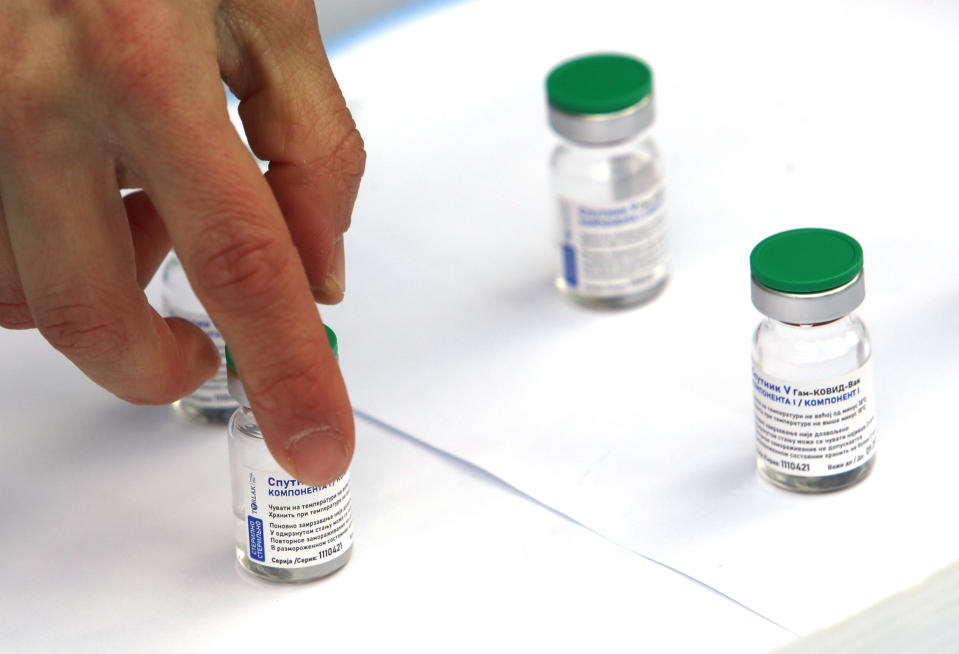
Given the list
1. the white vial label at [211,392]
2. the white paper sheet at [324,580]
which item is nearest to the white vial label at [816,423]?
the white paper sheet at [324,580]

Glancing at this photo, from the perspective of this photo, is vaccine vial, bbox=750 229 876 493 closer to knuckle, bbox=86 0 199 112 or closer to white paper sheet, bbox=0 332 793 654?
white paper sheet, bbox=0 332 793 654

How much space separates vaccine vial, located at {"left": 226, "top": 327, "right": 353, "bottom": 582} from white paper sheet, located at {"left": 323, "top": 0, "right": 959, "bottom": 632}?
0.14 m

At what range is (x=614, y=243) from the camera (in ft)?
3.83

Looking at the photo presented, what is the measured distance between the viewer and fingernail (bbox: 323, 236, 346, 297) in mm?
970

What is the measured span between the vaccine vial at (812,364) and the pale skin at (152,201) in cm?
27

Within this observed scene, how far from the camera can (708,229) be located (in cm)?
127

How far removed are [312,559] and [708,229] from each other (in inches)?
19.2

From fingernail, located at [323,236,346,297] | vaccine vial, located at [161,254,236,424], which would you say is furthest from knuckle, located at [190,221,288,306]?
vaccine vial, located at [161,254,236,424]

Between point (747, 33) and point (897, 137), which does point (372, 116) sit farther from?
point (897, 137)

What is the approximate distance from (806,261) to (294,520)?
0.35 metres

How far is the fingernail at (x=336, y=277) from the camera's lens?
0.97m

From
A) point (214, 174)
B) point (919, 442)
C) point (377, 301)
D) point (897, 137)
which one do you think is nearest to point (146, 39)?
point (214, 174)

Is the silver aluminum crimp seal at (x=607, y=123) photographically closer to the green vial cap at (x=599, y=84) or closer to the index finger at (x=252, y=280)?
the green vial cap at (x=599, y=84)

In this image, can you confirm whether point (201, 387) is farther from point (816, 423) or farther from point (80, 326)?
point (816, 423)
